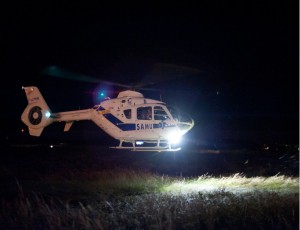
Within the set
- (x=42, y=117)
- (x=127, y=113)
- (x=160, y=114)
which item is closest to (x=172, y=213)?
(x=160, y=114)

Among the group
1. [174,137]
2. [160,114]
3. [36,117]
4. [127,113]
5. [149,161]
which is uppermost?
[36,117]

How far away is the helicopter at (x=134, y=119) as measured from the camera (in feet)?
66.0

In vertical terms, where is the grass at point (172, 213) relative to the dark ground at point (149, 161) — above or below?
below

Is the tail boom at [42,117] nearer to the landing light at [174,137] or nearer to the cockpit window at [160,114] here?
the cockpit window at [160,114]

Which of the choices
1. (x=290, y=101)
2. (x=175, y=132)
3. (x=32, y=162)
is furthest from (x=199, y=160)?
(x=290, y=101)

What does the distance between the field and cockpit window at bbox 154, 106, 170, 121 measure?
245cm

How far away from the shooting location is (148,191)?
14922 mm

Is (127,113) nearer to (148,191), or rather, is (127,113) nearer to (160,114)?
(160,114)

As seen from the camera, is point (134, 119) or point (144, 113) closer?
point (144, 113)

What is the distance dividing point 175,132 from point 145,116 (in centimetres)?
148

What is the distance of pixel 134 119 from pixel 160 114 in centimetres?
122

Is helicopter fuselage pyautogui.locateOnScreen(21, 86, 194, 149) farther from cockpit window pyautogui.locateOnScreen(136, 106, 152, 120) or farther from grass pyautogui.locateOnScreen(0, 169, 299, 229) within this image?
grass pyautogui.locateOnScreen(0, 169, 299, 229)

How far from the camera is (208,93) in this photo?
160 ft

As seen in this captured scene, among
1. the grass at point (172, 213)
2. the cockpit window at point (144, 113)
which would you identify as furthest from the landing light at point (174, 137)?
the grass at point (172, 213)
